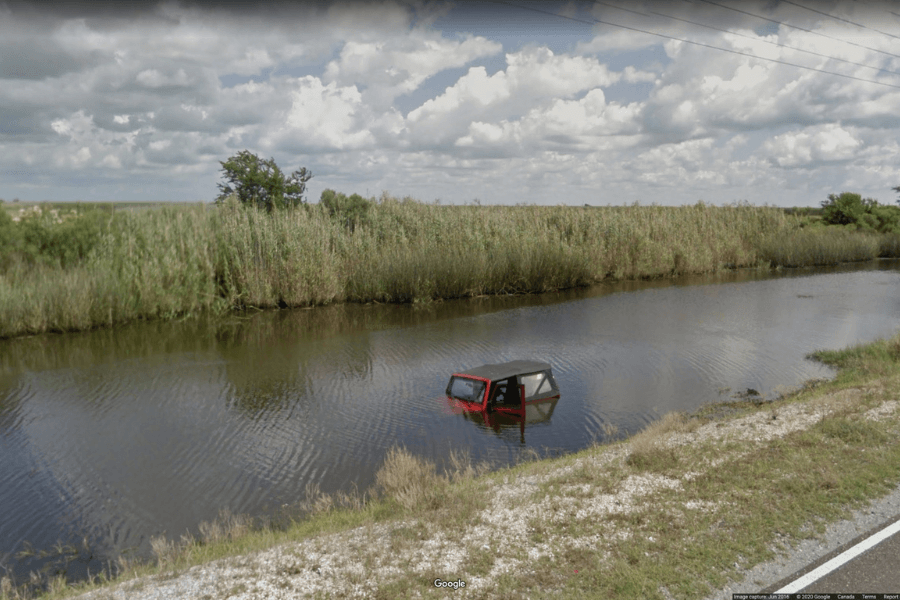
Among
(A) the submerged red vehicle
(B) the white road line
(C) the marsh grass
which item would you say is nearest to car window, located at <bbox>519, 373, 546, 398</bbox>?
(A) the submerged red vehicle

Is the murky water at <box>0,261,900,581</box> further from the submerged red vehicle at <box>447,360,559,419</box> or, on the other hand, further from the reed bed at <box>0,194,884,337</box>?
the reed bed at <box>0,194,884,337</box>

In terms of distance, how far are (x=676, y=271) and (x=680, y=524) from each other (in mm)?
29129

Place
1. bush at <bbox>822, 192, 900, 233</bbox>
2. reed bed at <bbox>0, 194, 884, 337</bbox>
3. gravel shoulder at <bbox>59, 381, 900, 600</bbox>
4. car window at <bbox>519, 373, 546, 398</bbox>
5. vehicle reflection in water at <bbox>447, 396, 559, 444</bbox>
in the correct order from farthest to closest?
bush at <bbox>822, 192, 900, 233</bbox> → reed bed at <bbox>0, 194, 884, 337</bbox> → car window at <bbox>519, 373, 546, 398</bbox> → vehicle reflection in water at <bbox>447, 396, 559, 444</bbox> → gravel shoulder at <bbox>59, 381, 900, 600</bbox>

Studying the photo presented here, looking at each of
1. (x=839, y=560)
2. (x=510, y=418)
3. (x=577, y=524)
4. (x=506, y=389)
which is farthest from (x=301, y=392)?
(x=839, y=560)

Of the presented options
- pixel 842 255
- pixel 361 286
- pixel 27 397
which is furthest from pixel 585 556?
pixel 842 255

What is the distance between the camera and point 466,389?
11.3m

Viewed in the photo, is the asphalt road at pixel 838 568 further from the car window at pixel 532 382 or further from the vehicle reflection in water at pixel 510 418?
the car window at pixel 532 382

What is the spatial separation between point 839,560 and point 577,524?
1995 millimetres

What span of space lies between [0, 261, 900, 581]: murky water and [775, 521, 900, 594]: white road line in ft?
15.4

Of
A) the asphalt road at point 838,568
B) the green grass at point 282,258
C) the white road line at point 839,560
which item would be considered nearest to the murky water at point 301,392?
the green grass at point 282,258

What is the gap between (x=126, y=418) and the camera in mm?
10719

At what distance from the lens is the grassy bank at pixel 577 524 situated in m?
4.60

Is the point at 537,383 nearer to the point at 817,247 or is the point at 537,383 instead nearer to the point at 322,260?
the point at 322,260

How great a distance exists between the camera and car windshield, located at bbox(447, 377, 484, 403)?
36.1 ft
